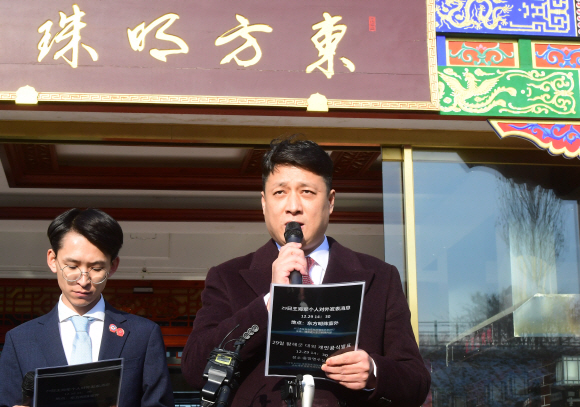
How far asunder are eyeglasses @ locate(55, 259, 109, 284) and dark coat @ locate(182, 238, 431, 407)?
0.33 m

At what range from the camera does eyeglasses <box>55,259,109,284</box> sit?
1905mm

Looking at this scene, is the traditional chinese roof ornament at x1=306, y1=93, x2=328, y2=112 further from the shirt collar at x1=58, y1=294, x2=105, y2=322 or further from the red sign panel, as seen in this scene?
the shirt collar at x1=58, y1=294, x2=105, y2=322

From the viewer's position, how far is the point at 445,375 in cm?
327

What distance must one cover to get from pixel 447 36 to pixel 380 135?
60cm

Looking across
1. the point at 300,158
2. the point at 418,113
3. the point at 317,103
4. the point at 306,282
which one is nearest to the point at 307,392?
the point at 306,282

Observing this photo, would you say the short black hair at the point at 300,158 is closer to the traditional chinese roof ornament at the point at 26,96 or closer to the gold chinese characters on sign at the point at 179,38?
the gold chinese characters on sign at the point at 179,38

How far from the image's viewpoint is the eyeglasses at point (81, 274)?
1.91 metres

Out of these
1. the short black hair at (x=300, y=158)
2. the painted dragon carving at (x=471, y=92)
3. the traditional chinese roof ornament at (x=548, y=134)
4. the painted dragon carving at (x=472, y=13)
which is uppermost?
the painted dragon carving at (x=472, y=13)

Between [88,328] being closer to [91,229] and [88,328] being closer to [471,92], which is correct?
[91,229]

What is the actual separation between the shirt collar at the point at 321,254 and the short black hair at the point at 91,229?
514 millimetres

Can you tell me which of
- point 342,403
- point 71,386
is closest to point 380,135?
point 342,403

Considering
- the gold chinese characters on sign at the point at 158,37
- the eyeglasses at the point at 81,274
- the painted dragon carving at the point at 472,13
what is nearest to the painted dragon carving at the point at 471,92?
the painted dragon carving at the point at 472,13

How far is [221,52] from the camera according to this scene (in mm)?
3248

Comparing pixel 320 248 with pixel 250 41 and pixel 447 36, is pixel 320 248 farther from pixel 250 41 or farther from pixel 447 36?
pixel 447 36
